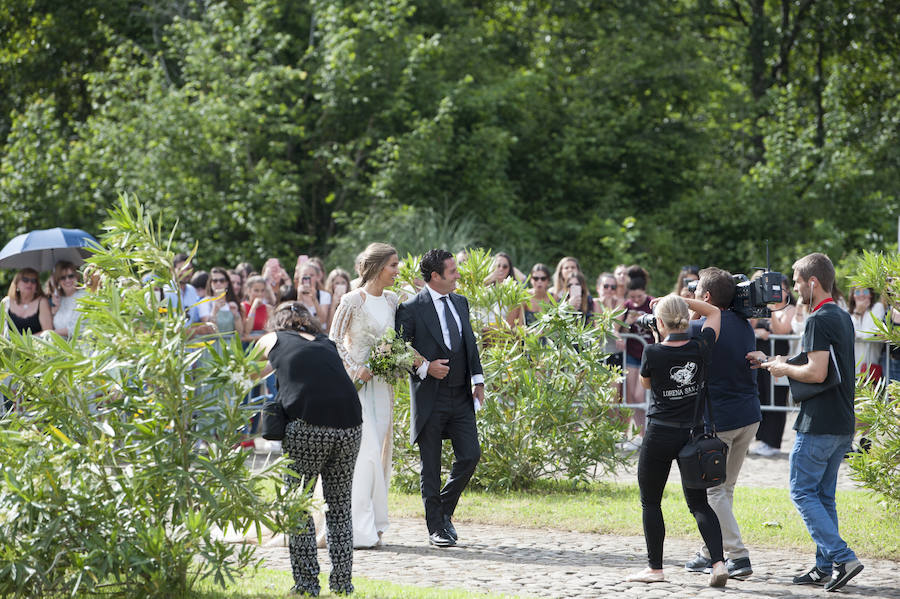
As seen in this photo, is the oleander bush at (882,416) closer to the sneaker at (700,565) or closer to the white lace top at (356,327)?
the sneaker at (700,565)

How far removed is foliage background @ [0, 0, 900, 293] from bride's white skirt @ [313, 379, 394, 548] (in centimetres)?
Answer: 1016

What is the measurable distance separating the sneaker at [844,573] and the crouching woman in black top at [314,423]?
2.89m

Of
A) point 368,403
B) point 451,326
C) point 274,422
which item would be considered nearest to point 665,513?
point 451,326

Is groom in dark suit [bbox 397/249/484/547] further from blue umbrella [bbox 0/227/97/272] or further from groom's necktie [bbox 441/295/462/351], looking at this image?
blue umbrella [bbox 0/227/97/272]

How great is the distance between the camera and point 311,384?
6.25 meters

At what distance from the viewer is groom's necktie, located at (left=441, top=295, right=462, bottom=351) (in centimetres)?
827

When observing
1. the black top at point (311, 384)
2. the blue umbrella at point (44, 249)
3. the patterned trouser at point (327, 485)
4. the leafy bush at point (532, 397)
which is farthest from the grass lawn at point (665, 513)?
the blue umbrella at point (44, 249)

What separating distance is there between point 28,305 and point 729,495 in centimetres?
795

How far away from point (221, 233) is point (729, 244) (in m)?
10.9

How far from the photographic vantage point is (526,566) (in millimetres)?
7371

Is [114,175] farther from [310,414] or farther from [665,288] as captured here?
[310,414]

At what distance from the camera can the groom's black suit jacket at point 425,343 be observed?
27.0ft

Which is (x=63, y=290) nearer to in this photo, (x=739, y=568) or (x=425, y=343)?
(x=425, y=343)

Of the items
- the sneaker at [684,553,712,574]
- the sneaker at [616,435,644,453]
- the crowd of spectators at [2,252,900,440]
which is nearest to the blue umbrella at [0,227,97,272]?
the crowd of spectators at [2,252,900,440]
